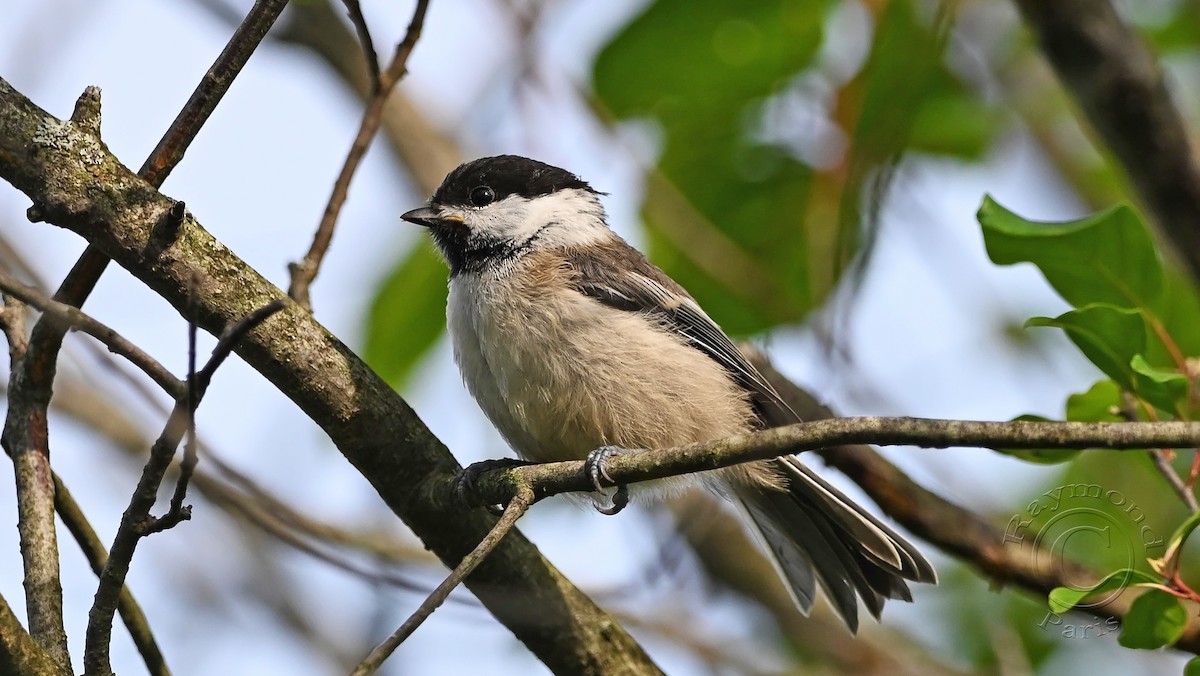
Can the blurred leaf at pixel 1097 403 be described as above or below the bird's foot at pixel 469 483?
above

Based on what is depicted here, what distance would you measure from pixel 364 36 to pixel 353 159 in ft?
1.16

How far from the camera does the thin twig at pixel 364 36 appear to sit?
2.99m

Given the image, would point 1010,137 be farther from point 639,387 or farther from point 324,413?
point 324,413

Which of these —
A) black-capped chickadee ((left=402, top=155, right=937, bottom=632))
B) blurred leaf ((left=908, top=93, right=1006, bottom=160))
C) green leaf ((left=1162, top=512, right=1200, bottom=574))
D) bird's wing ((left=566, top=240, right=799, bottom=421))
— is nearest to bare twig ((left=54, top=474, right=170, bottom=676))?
black-capped chickadee ((left=402, top=155, right=937, bottom=632))

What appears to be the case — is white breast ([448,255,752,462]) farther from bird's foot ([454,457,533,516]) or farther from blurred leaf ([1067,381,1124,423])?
blurred leaf ([1067,381,1124,423])

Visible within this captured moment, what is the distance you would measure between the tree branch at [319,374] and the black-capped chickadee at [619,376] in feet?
1.48

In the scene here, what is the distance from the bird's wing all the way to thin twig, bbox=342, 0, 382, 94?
0.85m

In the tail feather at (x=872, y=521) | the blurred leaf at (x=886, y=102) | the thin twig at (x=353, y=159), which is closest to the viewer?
the thin twig at (x=353, y=159)

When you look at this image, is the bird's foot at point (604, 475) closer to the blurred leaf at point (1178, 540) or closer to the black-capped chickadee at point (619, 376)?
the black-capped chickadee at point (619, 376)

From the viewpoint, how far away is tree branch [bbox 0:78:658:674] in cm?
218

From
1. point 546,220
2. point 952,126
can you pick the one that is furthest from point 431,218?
point 952,126

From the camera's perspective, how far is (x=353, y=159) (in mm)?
3291

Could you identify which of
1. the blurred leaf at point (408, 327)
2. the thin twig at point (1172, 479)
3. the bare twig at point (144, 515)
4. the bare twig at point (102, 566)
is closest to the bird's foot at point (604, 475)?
the bare twig at point (144, 515)

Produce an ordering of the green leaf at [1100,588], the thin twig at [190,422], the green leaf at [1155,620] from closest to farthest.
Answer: the thin twig at [190,422], the green leaf at [1100,588], the green leaf at [1155,620]
